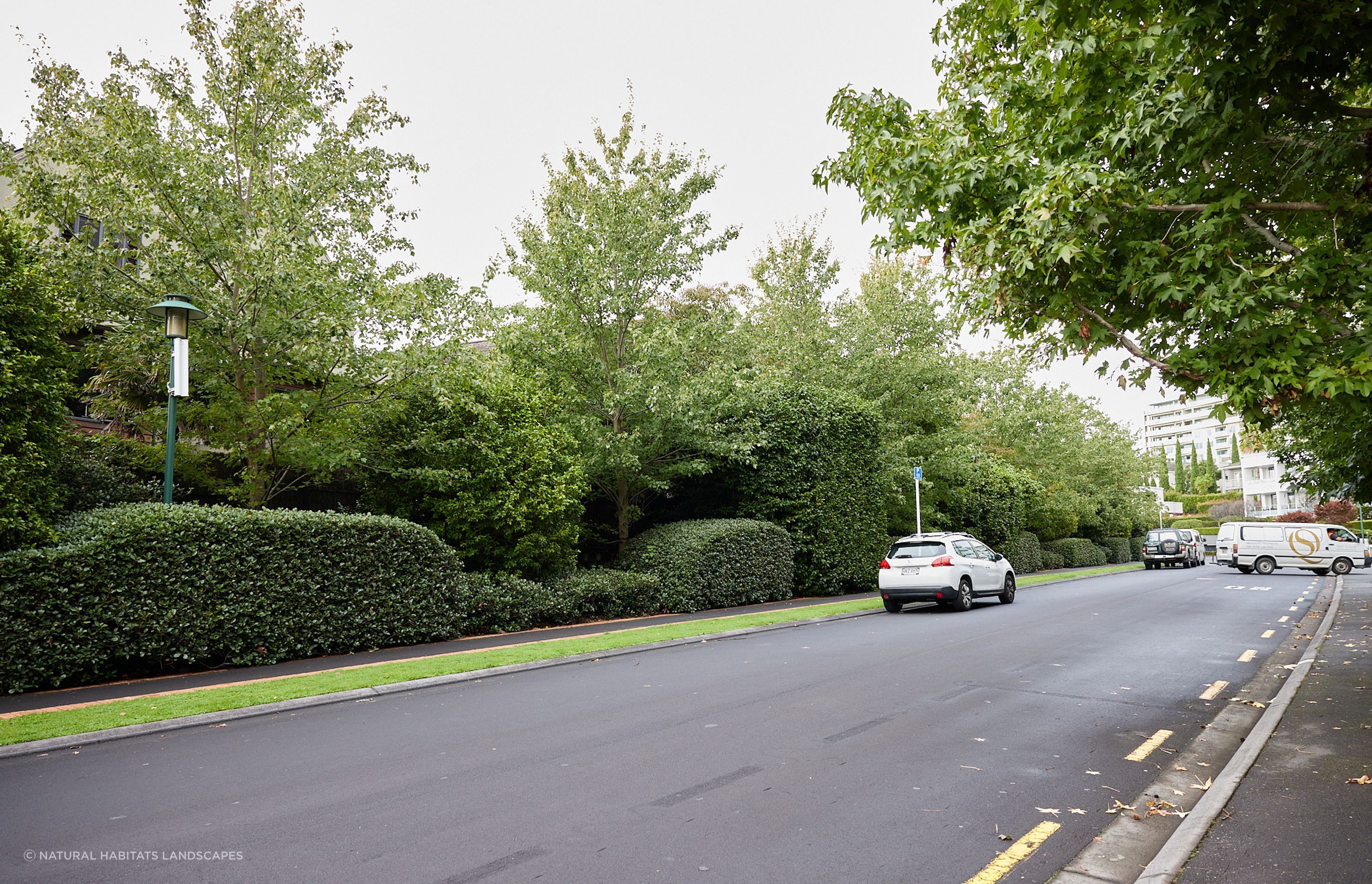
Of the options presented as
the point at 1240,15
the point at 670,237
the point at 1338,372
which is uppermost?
the point at 670,237

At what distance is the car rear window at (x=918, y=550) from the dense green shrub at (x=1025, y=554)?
16339mm

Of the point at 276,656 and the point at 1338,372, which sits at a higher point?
the point at 1338,372

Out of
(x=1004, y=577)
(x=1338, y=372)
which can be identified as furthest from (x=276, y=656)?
(x=1004, y=577)

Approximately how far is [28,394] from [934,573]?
15.9 m

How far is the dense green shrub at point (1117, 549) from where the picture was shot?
4722cm

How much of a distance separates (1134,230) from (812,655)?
7.04 m

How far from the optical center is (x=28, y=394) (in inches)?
383

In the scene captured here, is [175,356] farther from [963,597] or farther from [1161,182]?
[963,597]

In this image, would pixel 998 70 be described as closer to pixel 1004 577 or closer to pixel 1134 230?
pixel 1134 230

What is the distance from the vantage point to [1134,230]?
→ 6.61 metres

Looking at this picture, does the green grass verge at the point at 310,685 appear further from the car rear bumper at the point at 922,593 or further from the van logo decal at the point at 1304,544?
the van logo decal at the point at 1304,544

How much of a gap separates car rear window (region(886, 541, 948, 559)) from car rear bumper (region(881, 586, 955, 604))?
27.0 inches

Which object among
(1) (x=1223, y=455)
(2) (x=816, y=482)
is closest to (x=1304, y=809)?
(2) (x=816, y=482)

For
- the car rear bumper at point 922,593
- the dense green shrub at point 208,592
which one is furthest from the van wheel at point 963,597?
the dense green shrub at point 208,592
